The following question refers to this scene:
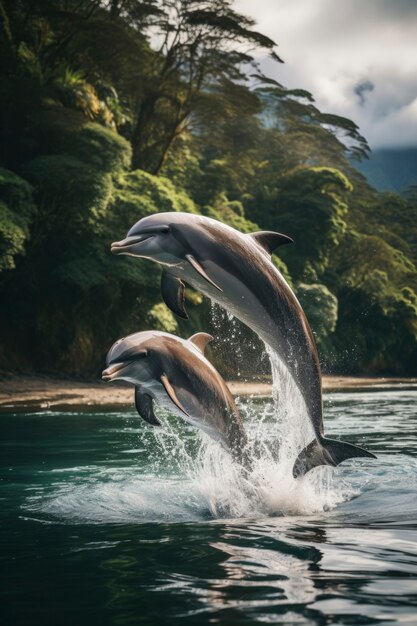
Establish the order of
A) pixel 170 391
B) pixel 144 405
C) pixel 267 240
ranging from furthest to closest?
pixel 144 405
pixel 267 240
pixel 170 391

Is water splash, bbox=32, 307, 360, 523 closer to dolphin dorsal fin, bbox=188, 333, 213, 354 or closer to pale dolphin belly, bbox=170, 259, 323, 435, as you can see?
pale dolphin belly, bbox=170, 259, 323, 435

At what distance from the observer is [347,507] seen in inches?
296

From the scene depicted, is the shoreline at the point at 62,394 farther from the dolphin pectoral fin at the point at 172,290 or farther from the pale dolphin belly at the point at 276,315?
the dolphin pectoral fin at the point at 172,290

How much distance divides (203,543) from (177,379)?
134 centimetres

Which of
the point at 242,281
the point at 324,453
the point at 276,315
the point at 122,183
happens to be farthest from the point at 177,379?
the point at 122,183

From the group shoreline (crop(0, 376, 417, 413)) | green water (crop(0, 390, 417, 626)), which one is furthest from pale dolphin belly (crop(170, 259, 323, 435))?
shoreline (crop(0, 376, 417, 413))

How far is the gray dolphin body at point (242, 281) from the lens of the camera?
5.91 meters

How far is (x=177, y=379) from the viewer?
22.5 feet

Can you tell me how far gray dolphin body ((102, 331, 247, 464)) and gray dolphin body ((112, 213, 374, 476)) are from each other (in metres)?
0.66

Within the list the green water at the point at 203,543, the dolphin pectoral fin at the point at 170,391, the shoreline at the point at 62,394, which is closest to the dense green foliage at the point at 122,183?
the shoreline at the point at 62,394

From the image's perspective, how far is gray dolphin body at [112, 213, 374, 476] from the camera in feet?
19.4

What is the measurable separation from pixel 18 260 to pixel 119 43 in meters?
9.13

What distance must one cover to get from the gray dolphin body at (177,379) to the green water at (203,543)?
719 millimetres

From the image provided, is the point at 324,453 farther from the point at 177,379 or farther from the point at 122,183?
the point at 122,183
